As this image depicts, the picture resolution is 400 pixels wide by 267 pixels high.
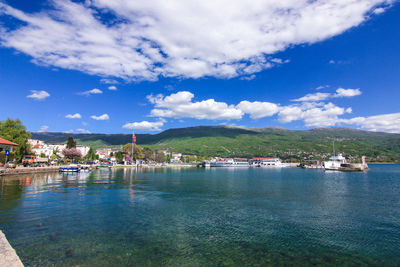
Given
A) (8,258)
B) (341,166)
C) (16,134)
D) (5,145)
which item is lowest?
(341,166)

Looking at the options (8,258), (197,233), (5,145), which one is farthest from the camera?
(5,145)

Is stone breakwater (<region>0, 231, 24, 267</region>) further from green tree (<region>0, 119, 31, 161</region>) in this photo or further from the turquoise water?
green tree (<region>0, 119, 31, 161</region>)

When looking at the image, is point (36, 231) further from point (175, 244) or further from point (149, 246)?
point (175, 244)

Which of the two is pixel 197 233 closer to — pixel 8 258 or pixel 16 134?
pixel 8 258

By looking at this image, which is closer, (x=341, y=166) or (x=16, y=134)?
(x=16, y=134)

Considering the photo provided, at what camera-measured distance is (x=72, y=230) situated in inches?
716

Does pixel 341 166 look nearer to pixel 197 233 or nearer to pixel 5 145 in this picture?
pixel 197 233

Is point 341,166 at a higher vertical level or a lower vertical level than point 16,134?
lower

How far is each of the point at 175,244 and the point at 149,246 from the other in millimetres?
1766

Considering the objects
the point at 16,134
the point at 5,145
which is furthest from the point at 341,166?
the point at 16,134

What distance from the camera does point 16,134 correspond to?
78.1 m

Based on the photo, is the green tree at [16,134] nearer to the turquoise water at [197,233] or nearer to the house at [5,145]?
the house at [5,145]

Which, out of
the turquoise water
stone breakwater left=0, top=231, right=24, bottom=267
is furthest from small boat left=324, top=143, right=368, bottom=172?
stone breakwater left=0, top=231, right=24, bottom=267

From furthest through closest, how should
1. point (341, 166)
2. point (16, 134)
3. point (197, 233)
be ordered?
point (341, 166) < point (16, 134) < point (197, 233)
